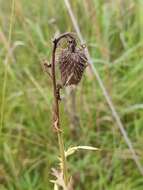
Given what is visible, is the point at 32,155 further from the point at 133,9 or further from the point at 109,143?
the point at 133,9

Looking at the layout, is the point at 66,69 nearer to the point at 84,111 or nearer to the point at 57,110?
the point at 57,110

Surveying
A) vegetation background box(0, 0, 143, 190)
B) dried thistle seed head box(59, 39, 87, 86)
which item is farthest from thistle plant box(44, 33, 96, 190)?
vegetation background box(0, 0, 143, 190)

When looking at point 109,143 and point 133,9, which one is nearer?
point 109,143

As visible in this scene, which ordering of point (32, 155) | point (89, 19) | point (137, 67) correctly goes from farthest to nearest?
1. point (89, 19)
2. point (137, 67)
3. point (32, 155)

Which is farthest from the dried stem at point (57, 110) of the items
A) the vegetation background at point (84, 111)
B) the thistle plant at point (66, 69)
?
the vegetation background at point (84, 111)

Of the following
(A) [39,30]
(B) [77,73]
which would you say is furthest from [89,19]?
(B) [77,73]

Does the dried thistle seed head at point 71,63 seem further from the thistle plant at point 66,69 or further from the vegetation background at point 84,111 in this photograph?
the vegetation background at point 84,111

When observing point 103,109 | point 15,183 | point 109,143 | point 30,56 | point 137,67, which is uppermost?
point 30,56

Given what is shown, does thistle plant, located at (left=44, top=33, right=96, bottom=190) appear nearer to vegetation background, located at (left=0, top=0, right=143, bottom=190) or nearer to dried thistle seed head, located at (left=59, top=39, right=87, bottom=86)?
dried thistle seed head, located at (left=59, top=39, right=87, bottom=86)

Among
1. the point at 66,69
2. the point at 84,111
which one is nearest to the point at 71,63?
the point at 66,69
